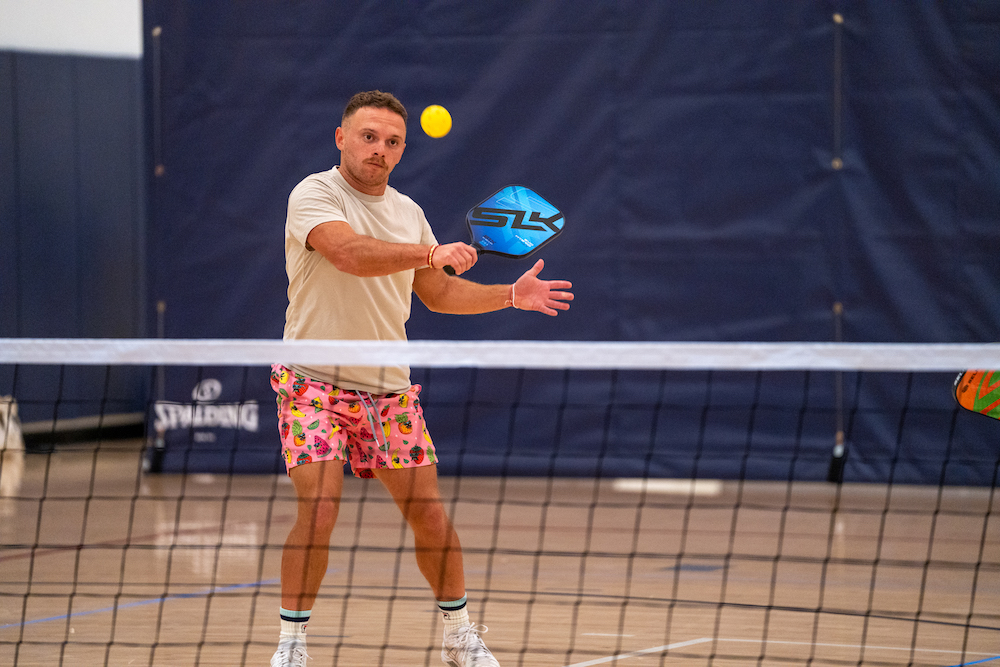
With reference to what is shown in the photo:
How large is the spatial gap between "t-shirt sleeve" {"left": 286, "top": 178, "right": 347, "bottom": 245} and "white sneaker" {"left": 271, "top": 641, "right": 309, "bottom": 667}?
3.94ft

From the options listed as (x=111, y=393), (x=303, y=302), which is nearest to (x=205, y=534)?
(x=303, y=302)

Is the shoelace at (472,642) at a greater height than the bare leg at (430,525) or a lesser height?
lesser

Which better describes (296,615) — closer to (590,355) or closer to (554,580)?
(590,355)

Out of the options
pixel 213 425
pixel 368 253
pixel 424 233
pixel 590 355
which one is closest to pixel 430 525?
pixel 590 355

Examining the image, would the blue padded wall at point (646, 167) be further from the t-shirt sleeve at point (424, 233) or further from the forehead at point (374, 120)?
the forehead at point (374, 120)

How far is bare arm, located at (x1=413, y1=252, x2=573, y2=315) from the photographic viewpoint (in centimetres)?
356

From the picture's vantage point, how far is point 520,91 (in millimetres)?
→ 7848

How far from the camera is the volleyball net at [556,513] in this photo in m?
3.64

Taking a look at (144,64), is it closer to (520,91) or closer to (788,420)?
(520,91)

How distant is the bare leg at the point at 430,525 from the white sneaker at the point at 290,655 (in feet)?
1.44

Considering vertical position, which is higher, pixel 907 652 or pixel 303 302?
pixel 303 302

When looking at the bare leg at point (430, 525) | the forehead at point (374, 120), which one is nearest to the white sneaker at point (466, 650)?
the bare leg at point (430, 525)

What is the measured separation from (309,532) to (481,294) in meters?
1.00

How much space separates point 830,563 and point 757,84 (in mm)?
3798
